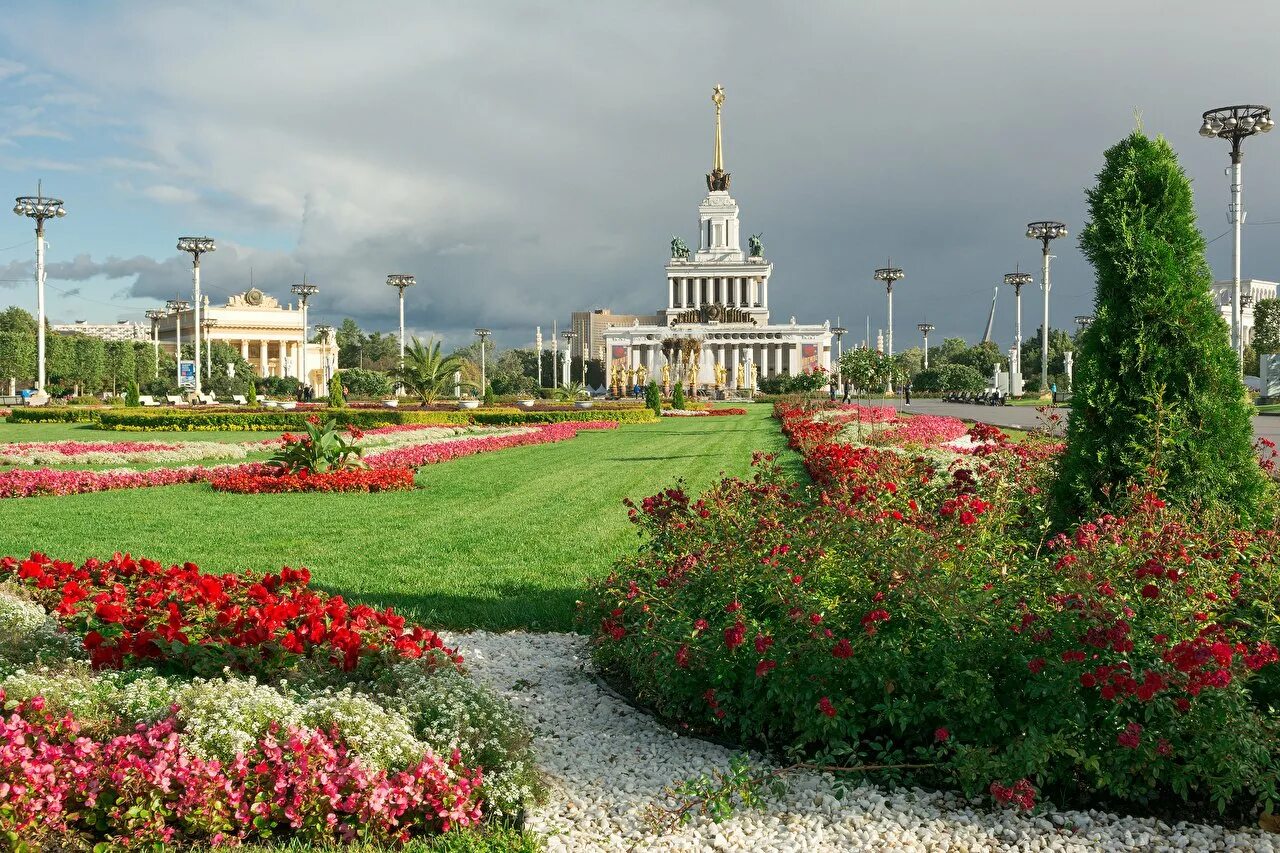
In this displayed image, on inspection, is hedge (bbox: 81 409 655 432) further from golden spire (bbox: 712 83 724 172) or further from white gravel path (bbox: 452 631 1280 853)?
golden spire (bbox: 712 83 724 172)

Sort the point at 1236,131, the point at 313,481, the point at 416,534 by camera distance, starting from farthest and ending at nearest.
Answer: the point at 1236,131, the point at 313,481, the point at 416,534

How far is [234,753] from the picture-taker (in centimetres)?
323

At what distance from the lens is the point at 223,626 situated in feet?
14.3

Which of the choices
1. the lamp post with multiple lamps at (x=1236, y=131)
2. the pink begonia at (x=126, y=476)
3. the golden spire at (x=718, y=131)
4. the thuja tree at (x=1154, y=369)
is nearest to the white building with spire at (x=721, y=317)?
the golden spire at (x=718, y=131)

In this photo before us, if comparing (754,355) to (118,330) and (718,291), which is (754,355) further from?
(118,330)

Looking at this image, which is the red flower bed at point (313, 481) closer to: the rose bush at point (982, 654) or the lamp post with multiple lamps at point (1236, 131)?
the rose bush at point (982, 654)

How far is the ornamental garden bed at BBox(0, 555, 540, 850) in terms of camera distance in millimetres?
3092

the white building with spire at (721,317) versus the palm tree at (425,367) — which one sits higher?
the white building with spire at (721,317)

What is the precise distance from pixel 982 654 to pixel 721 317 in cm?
10660

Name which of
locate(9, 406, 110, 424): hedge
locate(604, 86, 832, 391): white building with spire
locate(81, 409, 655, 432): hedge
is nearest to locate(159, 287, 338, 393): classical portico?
locate(604, 86, 832, 391): white building with spire

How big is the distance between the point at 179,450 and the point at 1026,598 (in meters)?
18.6

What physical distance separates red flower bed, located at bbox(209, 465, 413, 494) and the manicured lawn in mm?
321

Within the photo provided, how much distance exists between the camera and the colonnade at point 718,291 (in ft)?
376

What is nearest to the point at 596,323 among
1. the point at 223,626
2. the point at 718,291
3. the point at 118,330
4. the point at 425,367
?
the point at 718,291
